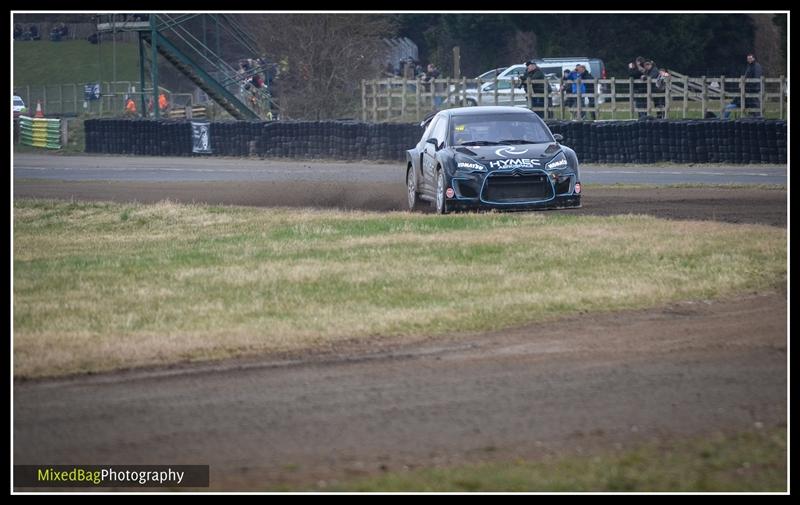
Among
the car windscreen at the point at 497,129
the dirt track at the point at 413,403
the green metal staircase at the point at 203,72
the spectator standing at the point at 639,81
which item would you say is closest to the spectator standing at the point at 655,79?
the spectator standing at the point at 639,81

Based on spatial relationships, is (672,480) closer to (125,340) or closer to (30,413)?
(30,413)

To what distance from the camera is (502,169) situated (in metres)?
14.8

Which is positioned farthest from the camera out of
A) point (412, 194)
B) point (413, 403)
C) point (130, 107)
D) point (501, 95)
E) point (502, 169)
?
point (130, 107)

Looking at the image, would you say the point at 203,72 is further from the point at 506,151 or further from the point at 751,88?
the point at 506,151

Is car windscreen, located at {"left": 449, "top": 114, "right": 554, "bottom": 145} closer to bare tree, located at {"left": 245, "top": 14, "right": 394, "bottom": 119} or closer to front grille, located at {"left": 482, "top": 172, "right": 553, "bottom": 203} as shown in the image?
front grille, located at {"left": 482, "top": 172, "right": 553, "bottom": 203}

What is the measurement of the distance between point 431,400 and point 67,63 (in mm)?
67803

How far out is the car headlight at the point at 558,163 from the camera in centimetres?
1493

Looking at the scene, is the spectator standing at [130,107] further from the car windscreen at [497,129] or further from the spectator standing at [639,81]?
the car windscreen at [497,129]

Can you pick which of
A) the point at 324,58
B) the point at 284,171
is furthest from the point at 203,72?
the point at 284,171

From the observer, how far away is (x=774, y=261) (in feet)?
35.6

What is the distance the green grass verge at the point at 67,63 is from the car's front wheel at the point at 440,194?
173 ft
